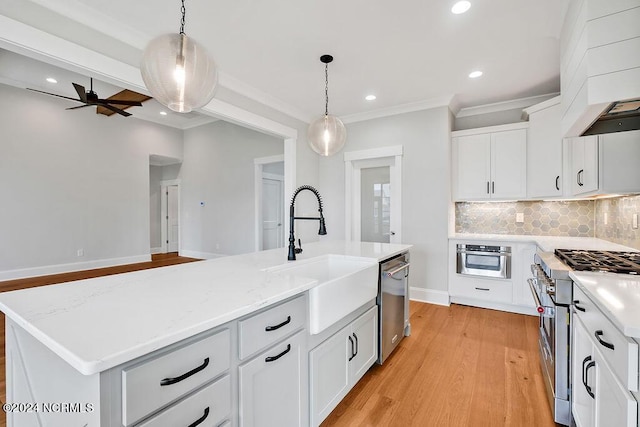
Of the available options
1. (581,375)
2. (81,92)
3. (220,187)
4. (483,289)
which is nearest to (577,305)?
(581,375)

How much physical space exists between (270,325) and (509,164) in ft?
12.5

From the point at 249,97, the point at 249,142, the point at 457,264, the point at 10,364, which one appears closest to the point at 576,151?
the point at 457,264

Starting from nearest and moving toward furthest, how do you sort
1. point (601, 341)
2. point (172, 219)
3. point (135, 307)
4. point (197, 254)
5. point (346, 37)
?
1. point (135, 307)
2. point (601, 341)
3. point (346, 37)
4. point (197, 254)
5. point (172, 219)

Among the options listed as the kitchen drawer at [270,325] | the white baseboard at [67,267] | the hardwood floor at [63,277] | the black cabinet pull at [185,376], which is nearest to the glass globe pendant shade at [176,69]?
the kitchen drawer at [270,325]

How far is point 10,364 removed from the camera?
1243mm

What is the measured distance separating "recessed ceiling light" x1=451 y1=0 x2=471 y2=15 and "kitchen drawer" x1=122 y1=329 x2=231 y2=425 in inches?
104

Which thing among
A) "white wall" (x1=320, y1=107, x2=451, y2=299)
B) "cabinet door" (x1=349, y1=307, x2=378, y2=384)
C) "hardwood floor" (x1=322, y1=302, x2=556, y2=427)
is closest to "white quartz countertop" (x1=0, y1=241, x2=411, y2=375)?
"cabinet door" (x1=349, y1=307, x2=378, y2=384)

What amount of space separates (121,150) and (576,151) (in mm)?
7696

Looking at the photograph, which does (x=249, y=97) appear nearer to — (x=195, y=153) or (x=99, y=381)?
(x=99, y=381)

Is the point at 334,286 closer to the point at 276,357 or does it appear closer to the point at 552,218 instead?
the point at 276,357

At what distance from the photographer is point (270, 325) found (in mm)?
1229

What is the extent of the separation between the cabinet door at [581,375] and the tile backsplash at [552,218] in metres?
1.58

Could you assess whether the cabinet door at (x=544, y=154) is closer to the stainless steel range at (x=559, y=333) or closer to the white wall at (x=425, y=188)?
the white wall at (x=425, y=188)

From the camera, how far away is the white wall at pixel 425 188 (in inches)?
155
